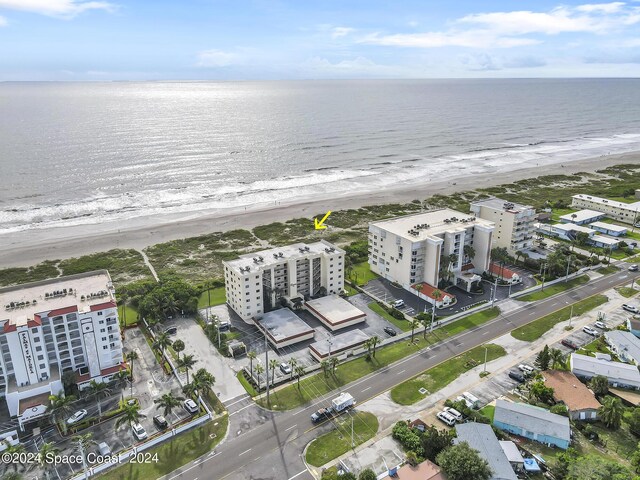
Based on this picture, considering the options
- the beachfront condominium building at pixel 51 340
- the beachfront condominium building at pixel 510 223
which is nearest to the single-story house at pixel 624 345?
the beachfront condominium building at pixel 510 223

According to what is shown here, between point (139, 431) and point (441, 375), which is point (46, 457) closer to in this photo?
point (139, 431)

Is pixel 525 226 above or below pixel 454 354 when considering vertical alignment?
above

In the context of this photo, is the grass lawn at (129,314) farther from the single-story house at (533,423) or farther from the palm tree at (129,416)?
the single-story house at (533,423)

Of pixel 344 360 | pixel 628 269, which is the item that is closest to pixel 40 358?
pixel 344 360

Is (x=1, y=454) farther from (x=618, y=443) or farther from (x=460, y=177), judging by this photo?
(x=460, y=177)

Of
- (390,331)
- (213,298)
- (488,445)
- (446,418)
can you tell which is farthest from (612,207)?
(213,298)

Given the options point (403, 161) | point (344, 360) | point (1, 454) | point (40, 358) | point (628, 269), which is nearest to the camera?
point (1, 454)
